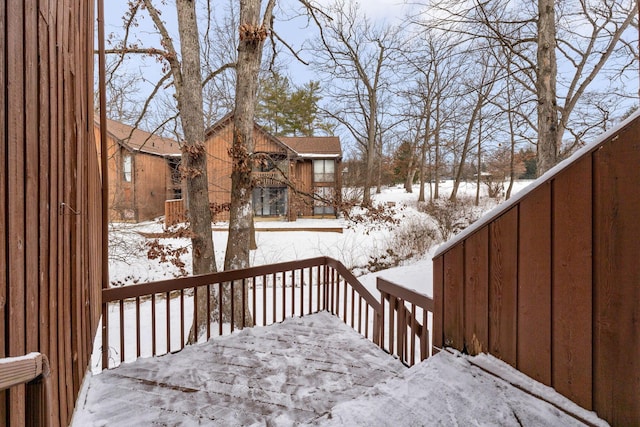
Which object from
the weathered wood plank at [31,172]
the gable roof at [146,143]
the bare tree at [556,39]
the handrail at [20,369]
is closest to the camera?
the handrail at [20,369]

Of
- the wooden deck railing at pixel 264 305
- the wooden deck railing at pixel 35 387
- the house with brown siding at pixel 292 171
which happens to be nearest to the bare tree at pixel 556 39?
the wooden deck railing at pixel 264 305

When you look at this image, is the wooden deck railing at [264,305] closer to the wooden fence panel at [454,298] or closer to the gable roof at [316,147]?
the wooden fence panel at [454,298]

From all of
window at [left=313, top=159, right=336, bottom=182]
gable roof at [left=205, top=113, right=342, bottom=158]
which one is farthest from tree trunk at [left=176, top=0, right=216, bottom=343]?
window at [left=313, top=159, right=336, bottom=182]

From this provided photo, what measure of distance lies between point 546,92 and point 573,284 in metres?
5.12

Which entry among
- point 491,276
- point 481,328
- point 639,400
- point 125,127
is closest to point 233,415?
point 481,328

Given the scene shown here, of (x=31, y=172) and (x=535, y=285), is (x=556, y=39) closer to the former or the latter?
(x=535, y=285)

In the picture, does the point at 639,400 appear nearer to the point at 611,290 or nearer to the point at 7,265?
the point at 611,290

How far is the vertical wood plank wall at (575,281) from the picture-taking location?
1.48m

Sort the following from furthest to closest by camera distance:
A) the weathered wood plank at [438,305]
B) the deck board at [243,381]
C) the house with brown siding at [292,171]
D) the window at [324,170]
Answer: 1. the window at [324,170]
2. the house with brown siding at [292,171]
3. the weathered wood plank at [438,305]
4. the deck board at [243,381]

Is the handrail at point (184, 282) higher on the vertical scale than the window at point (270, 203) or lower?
lower

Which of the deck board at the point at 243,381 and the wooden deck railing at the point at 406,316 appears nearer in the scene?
the deck board at the point at 243,381

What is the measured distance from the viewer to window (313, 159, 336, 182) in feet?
53.8

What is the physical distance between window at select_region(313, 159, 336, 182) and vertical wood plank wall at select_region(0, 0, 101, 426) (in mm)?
14235

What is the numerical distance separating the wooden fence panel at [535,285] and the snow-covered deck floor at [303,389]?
0.12m
